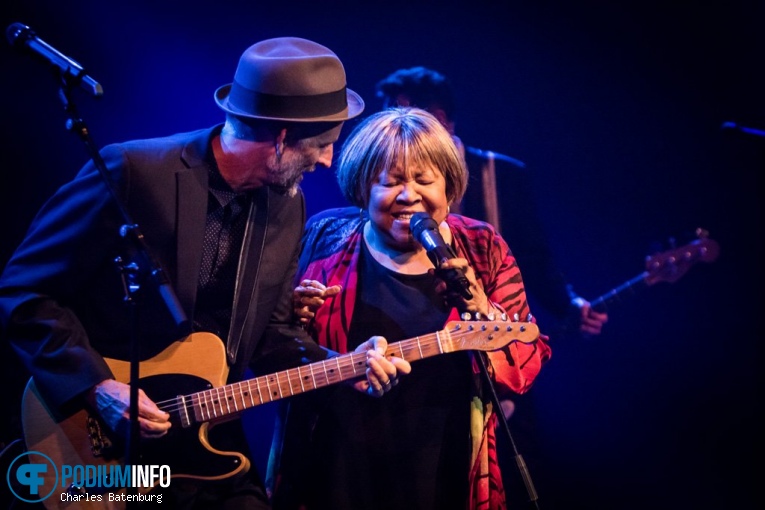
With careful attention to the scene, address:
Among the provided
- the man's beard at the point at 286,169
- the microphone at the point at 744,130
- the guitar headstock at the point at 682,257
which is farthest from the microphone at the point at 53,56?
the guitar headstock at the point at 682,257

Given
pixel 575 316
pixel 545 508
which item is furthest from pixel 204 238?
pixel 545 508

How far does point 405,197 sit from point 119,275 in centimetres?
111

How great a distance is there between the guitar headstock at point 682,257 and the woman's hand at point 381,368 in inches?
124

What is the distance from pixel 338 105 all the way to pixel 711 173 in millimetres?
3831

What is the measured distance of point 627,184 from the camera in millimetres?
5574

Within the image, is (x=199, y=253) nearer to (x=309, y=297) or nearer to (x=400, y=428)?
(x=309, y=297)

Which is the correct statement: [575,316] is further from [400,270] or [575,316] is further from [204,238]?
[204,238]

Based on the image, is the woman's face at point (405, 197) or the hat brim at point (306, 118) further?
the woman's face at point (405, 197)

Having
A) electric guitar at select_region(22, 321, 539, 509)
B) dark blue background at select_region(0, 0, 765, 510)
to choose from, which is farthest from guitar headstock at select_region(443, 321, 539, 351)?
dark blue background at select_region(0, 0, 765, 510)

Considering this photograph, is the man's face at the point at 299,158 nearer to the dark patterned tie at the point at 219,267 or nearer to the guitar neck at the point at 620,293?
the dark patterned tie at the point at 219,267

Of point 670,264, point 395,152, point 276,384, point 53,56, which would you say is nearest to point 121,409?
point 276,384

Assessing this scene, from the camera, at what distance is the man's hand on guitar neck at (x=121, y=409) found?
2.43 metres

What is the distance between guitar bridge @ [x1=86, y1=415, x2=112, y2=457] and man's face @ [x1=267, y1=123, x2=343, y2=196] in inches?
42.7

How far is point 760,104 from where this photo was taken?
5.29 m
